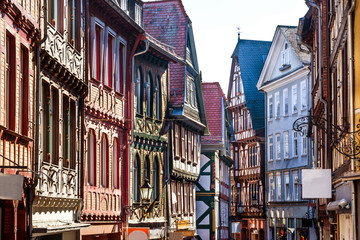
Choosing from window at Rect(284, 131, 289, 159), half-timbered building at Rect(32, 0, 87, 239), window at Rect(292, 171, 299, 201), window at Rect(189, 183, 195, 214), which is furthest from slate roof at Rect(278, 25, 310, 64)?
half-timbered building at Rect(32, 0, 87, 239)

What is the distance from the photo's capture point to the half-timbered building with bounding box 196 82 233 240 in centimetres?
5200

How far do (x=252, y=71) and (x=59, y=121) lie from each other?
48.4 metres

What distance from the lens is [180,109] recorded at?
3884 centimetres

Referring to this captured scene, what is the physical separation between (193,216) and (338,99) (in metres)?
23.7

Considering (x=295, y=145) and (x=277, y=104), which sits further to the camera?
(x=277, y=104)

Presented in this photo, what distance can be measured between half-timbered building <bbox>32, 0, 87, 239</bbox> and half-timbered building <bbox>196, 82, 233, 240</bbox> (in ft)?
90.4

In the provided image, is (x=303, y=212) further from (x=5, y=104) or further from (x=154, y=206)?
(x=5, y=104)

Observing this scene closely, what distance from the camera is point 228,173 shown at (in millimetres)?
65188

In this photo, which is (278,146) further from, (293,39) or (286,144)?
(293,39)

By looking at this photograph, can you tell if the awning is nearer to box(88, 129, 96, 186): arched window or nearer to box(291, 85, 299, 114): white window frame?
box(88, 129, 96, 186): arched window

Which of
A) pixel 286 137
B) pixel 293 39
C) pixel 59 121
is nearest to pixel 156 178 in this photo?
pixel 59 121

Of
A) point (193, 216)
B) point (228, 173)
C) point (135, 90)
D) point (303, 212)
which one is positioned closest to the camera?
point (135, 90)

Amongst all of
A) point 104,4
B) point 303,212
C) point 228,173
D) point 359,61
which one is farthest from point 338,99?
point 228,173

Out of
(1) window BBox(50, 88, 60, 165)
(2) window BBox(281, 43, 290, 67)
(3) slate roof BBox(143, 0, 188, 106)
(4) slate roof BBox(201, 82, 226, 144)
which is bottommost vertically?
(1) window BBox(50, 88, 60, 165)
